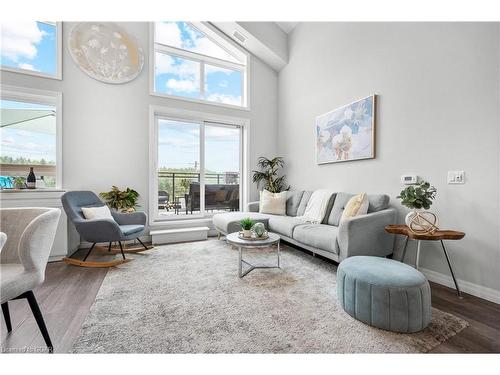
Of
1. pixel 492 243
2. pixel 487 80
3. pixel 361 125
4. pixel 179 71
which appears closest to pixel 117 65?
pixel 179 71

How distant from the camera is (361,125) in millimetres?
3156

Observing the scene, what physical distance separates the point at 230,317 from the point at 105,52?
13.7ft

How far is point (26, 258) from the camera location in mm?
1307

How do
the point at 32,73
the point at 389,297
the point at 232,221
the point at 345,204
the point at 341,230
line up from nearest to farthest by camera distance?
the point at 389,297 < the point at 341,230 < the point at 345,204 < the point at 32,73 < the point at 232,221

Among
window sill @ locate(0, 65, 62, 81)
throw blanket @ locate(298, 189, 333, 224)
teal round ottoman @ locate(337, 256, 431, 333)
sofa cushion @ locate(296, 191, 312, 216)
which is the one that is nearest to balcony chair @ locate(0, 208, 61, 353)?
teal round ottoman @ locate(337, 256, 431, 333)

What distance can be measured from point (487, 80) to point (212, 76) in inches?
157

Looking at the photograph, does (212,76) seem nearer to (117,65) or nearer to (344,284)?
(117,65)

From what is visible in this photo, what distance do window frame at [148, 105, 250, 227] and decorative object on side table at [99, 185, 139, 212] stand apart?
408 millimetres

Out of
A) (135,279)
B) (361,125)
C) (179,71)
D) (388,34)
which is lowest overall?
(135,279)

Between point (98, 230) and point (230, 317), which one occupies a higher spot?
point (98, 230)

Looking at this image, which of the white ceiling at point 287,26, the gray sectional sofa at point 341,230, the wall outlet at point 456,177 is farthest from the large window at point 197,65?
the wall outlet at point 456,177

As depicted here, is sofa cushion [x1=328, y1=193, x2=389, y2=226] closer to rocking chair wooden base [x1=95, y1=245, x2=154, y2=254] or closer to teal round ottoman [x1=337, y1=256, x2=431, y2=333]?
teal round ottoman [x1=337, y1=256, x2=431, y2=333]

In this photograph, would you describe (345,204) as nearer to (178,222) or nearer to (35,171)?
(178,222)

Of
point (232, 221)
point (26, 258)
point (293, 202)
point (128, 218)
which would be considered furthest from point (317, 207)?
point (26, 258)
